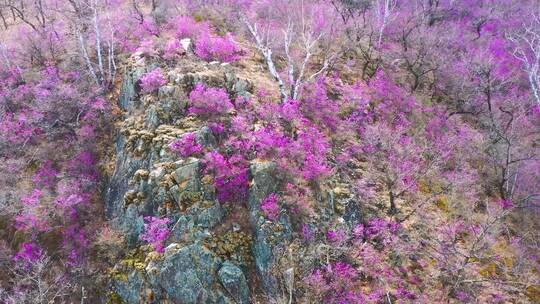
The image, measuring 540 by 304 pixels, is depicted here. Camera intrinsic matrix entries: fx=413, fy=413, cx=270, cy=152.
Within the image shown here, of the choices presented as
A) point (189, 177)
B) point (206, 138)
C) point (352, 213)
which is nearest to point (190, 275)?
point (189, 177)

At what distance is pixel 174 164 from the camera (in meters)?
18.3

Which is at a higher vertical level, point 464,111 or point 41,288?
point 464,111

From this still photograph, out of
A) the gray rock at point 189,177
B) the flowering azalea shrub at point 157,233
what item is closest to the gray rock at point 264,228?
the gray rock at point 189,177

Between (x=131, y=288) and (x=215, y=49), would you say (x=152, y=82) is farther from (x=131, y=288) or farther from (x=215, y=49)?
(x=131, y=288)

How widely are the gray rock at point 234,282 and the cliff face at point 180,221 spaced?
0.12ft

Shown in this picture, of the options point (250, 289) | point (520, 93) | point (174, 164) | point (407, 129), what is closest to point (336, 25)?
point (407, 129)

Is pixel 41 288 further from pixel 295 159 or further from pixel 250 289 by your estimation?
pixel 295 159

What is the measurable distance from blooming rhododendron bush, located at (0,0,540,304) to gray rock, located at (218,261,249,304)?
81 millimetres

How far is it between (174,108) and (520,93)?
24.7 m

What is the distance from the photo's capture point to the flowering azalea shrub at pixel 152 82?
21469 millimetres

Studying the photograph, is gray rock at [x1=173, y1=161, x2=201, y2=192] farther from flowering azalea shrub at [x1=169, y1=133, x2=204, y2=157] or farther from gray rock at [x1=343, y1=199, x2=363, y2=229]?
gray rock at [x1=343, y1=199, x2=363, y2=229]

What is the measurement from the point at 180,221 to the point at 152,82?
27.2ft

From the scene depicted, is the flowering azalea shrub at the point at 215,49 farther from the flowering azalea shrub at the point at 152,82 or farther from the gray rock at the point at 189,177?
the gray rock at the point at 189,177

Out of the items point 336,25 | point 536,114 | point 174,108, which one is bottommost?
point 536,114
